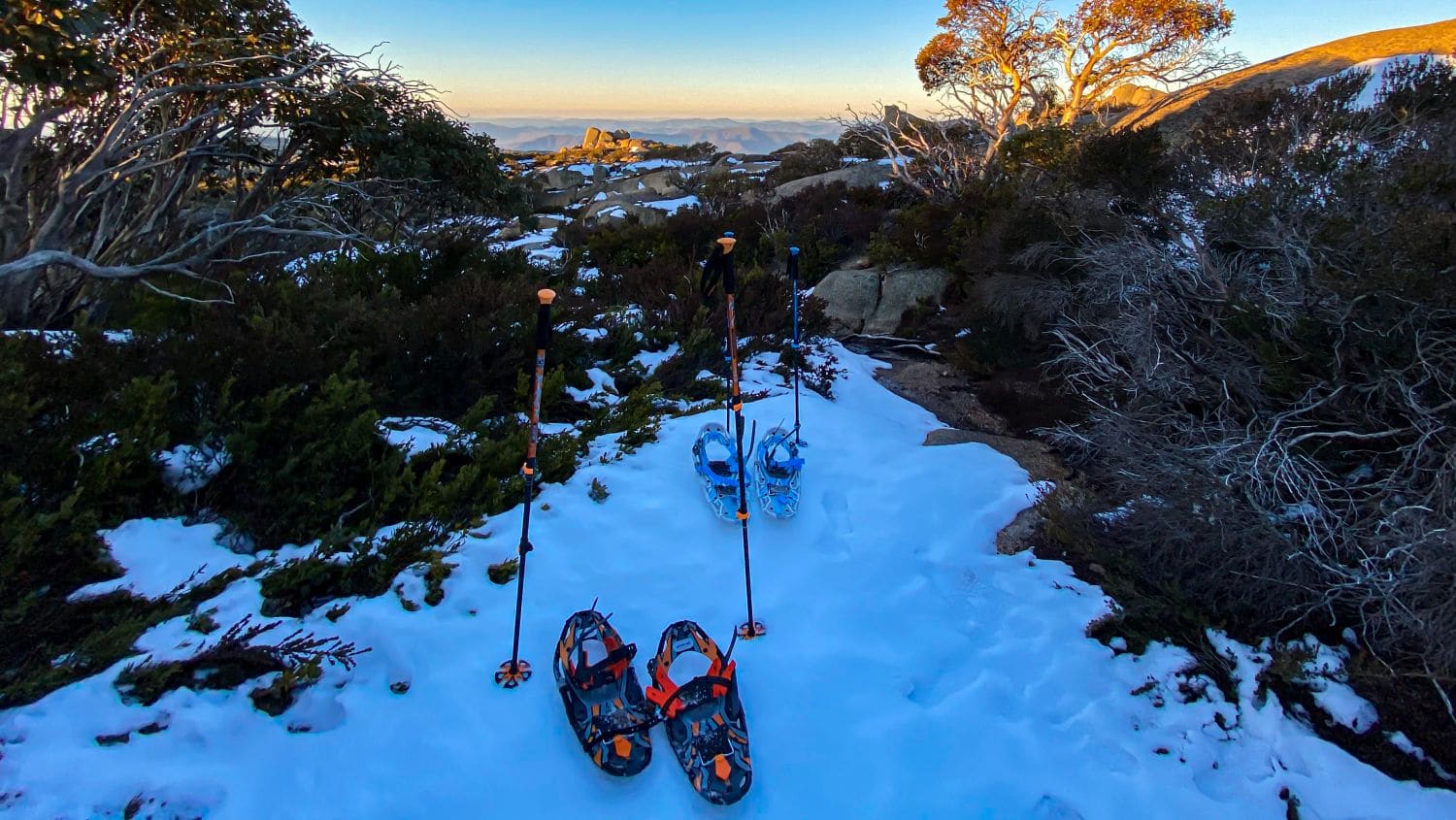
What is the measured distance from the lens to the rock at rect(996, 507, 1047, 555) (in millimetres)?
3984

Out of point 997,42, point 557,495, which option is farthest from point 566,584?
point 997,42

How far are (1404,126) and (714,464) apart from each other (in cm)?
743

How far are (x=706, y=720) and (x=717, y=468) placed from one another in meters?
2.02

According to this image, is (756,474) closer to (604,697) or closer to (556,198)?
(604,697)

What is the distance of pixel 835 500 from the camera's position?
4.52 m

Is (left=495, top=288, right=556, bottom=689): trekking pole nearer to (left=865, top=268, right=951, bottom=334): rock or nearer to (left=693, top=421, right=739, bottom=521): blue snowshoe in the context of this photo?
(left=693, top=421, right=739, bottom=521): blue snowshoe

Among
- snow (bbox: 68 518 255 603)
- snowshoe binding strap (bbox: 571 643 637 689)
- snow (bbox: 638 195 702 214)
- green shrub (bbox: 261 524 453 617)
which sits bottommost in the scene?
snowshoe binding strap (bbox: 571 643 637 689)

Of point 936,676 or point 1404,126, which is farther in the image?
point 1404,126

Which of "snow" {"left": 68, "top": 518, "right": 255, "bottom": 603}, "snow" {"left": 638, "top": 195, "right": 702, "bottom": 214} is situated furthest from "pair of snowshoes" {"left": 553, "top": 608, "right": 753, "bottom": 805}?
"snow" {"left": 638, "top": 195, "right": 702, "bottom": 214}

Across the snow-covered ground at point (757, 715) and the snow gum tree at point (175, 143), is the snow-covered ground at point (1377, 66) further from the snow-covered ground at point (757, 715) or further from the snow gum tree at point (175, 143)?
the snow gum tree at point (175, 143)

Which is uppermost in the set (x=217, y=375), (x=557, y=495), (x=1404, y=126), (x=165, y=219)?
(x=1404, y=126)

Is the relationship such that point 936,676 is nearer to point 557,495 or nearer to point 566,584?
point 566,584

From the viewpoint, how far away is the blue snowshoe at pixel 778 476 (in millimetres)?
4164

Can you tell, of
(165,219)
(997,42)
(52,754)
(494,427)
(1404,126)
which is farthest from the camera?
(997,42)
